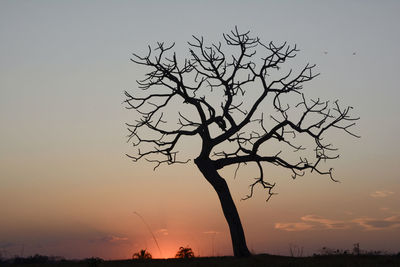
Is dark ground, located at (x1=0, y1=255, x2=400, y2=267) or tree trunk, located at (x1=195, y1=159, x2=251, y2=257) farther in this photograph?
tree trunk, located at (x1=195, y1=159, x2=251, y2=257)

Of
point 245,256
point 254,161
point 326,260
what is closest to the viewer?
point 326,260

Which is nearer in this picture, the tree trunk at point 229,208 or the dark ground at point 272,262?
the dark ground at point 272,262

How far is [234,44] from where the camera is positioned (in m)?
20.0

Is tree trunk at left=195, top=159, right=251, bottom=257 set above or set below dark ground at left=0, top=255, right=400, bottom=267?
above

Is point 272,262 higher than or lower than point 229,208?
lower

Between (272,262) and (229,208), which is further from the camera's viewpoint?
(229,208)

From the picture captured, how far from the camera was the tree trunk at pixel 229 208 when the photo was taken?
18244 millimetres

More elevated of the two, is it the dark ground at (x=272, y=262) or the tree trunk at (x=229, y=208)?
the tree trunk at (x=229, y=208)

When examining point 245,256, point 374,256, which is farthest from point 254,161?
point 374,256

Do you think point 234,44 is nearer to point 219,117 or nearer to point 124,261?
point 219,117

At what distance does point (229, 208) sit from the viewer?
1842cm

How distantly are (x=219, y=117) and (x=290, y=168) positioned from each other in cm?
321

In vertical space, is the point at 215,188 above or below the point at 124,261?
above

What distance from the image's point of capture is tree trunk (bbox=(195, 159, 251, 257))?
59.9 feet
